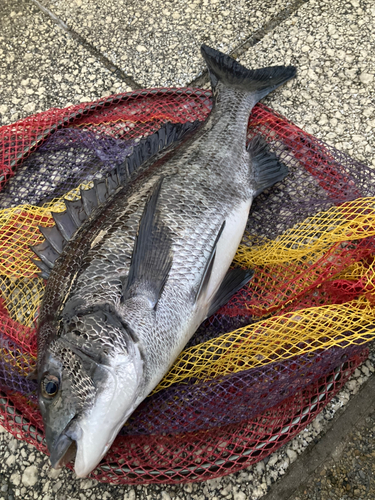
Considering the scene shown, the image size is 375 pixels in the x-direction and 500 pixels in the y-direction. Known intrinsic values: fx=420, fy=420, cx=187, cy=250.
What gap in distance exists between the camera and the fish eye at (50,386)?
1718mm

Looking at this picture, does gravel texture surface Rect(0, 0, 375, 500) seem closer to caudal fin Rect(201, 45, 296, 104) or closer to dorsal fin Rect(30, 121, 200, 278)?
caudal fin Rect(201, 45, 296, 104)

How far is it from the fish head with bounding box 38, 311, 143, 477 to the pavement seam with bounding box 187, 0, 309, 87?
2404mm

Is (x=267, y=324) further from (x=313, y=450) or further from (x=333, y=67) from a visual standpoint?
(x=333, y=67)

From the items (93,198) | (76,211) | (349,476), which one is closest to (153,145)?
(93,198)

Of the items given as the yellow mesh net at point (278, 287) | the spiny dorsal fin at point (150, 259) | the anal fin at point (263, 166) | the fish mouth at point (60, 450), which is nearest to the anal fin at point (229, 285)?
the yellow mesh net at point (278, 287)

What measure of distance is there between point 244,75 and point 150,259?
5.53 ft

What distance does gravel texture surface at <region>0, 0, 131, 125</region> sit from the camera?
3.48 metres

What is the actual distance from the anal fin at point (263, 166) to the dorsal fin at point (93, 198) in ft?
1.36

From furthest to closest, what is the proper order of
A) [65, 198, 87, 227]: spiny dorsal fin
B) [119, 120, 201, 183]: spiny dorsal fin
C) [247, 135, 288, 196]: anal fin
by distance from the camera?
[247, 135, 288, 196]: anal fin, [119, 120, 201, 183]: spiny dorsal fin, [65, 198, 87, 227]: spiny dorsal fin

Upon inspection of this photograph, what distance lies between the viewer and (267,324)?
209 centimetres

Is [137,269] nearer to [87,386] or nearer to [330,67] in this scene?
[87,386]

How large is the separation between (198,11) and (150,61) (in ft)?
2.27

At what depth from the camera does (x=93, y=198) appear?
229 cm

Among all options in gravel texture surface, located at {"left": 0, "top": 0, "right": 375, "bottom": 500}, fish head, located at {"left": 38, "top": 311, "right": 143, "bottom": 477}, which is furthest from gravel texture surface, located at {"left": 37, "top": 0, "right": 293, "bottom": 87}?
fish head, located at {"left": 38, "top": 311, "right": 143, "bottom": 477}
